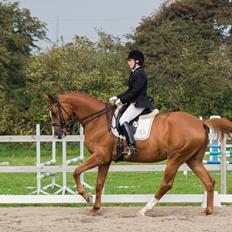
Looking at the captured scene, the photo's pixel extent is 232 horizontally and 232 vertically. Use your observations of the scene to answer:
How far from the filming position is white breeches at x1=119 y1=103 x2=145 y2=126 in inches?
376

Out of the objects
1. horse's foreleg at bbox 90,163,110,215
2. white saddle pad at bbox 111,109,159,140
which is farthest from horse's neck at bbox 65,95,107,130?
horse's foreleg at bbox 90,163,110,215

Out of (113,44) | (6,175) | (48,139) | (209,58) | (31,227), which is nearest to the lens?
(31,227)

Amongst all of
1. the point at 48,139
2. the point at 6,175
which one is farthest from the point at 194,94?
the point at 48,139

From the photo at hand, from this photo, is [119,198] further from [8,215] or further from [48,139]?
[48,139]

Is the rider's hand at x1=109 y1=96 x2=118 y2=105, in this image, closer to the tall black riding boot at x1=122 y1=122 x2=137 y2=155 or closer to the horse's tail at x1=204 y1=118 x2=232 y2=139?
the tall black riding boot at x1=122 y1=122 x2=137 y2=155

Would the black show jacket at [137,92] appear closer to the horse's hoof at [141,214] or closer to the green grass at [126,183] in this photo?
the horse's hoof at [141,214]

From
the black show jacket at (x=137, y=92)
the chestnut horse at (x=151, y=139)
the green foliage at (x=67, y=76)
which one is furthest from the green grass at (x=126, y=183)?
the green foliage at (x=67, y=76)

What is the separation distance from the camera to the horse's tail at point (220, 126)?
32.2 ft

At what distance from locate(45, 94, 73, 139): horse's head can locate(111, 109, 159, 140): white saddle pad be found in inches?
29.9

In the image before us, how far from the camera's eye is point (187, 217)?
9.24 metres

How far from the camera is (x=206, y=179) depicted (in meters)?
9.70

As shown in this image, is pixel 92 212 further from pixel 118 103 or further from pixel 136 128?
pixel 118 103

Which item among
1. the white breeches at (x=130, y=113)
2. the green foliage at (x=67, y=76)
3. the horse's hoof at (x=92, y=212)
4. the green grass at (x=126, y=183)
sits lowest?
the green grass at (x=126, y=183)

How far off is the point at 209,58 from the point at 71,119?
24.5m
